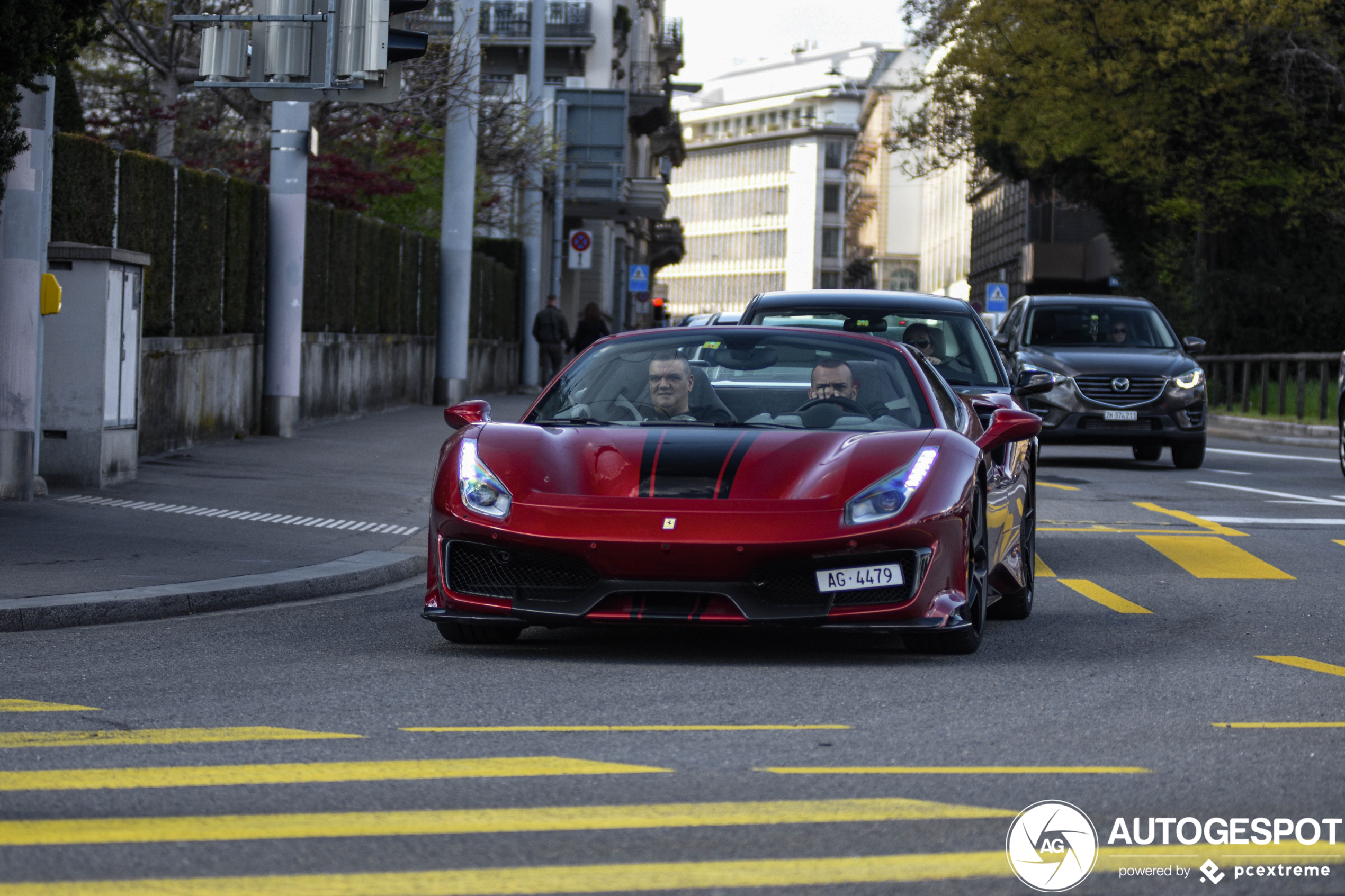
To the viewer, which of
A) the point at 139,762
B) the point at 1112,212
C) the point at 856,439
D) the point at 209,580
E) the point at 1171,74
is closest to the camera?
the point at 139,762

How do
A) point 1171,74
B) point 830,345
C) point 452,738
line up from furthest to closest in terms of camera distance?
point 1171,74, point 830,345, point 452,738

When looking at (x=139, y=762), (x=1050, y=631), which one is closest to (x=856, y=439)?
(x=1050, y=631)

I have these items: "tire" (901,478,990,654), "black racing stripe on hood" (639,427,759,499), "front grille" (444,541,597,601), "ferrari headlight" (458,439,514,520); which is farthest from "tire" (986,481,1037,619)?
"ferrari headlight" (458,439,514,520)

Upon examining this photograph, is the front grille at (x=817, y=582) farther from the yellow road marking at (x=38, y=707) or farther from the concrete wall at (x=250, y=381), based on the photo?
the concrete wall at (x=250, y=381)

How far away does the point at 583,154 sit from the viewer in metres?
47.5

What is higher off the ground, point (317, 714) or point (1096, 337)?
point (1096, 337)

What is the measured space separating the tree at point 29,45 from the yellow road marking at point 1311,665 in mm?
6898

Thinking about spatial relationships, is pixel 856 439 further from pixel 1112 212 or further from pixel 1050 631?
pixel 1112 212

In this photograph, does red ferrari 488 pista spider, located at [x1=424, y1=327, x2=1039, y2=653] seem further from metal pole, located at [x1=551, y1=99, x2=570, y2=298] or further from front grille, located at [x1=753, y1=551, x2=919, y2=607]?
metal pole, located at [x1=551, y1=99, x2=570, y2=298]

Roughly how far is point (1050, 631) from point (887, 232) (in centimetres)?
16718

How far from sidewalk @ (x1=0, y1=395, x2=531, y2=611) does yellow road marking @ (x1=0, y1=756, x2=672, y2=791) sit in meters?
3.44

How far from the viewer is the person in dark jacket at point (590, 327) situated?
3759 centimetres

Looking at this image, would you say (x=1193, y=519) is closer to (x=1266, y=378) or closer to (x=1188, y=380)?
(x=1188, y=380)

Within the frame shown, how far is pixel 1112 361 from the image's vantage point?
20.6 metres
